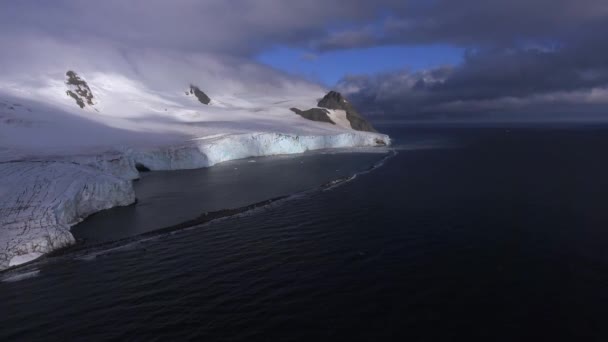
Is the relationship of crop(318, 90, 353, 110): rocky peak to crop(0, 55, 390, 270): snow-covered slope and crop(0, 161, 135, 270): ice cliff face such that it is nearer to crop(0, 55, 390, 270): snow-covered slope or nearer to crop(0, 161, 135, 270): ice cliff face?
crop(0, 55, 390, 270): snow-covered slope

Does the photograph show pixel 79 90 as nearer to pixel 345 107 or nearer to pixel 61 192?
pixel 345 107

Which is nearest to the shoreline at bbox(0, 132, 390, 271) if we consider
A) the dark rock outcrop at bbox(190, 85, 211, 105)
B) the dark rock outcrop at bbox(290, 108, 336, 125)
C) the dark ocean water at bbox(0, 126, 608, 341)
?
the dark ocean water at bbox(0, 126, 608, 341)

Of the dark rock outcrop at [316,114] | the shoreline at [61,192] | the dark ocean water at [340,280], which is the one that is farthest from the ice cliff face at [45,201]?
the dark rock outcrop at [316,114]

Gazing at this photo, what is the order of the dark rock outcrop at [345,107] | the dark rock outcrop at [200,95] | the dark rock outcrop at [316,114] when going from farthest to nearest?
the dark rock outcrop at [200,95] < the dark rock outcrop at [345,107] < the dark rock outcrop at [316,114]

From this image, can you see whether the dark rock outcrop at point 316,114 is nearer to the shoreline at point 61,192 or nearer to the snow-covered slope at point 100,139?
the snow-covered slope at point 100,139

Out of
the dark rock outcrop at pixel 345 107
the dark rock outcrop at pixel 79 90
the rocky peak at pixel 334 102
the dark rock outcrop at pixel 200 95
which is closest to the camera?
the dark rock outcrop at pixel 79 90

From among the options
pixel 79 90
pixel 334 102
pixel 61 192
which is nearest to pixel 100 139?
pixel 61 192

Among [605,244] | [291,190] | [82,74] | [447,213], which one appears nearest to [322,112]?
[82,74]
